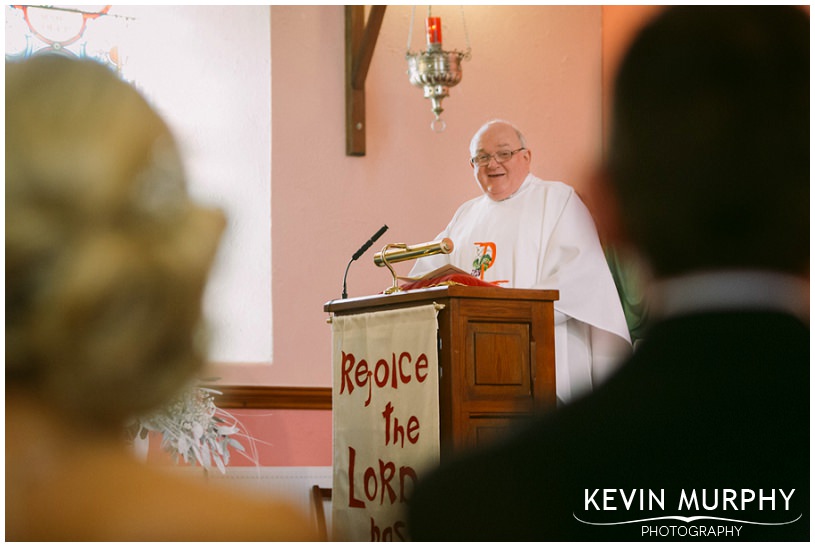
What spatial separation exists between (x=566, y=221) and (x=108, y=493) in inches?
176

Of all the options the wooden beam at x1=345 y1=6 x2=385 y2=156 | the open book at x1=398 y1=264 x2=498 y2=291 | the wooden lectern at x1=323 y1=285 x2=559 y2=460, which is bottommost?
the wooden lectern at x1=323 y1=285 x2=559 y2=460

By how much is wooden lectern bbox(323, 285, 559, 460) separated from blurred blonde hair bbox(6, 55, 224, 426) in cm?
266

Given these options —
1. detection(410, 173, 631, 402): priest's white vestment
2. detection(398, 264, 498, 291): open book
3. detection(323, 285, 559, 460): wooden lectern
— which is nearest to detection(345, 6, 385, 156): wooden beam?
detection(410, 173, 631, 402): priest's white vestment

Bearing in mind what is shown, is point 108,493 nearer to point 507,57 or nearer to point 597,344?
point 597,344

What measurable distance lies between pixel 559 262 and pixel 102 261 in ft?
14.4

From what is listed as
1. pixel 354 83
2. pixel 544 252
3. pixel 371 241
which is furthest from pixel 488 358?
pixel 354 83

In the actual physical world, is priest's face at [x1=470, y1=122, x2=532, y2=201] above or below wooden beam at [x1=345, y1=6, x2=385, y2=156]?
below

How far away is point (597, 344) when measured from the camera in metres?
4.79

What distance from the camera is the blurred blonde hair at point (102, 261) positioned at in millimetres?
721

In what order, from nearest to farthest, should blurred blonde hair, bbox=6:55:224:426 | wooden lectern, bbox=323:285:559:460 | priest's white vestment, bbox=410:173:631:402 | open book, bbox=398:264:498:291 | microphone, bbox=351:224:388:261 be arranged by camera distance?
1. blurred blonde hair, bbox=6:55:224:426
2. wooden lectern, bbox=323:285:559:460
3. open book, bbox=398:264:498:291
4. microphone, bbox=351:224:388:261
5. priest's white vestment, bbox=410:173:631:402

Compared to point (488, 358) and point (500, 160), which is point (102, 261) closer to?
point (488, 358)

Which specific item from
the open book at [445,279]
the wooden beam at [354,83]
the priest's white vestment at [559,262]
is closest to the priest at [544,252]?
the priest's white vestment at [559,262]

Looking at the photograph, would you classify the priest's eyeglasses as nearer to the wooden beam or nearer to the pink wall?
the pink wall

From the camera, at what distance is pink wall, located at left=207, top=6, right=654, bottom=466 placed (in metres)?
6.26
